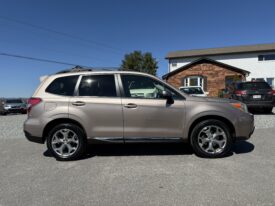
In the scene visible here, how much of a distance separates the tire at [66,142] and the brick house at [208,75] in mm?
Result: 20788

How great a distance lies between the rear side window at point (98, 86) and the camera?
4891mm

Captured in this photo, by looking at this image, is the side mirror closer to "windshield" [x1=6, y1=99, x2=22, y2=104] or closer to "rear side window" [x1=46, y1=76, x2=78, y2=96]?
"rear side window" [x1=46, y1=76, x2=78, y2=96]

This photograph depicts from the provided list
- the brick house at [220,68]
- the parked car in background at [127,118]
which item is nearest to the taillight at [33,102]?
the parked car in background at [127,118]

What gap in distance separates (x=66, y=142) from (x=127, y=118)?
138 centimetres

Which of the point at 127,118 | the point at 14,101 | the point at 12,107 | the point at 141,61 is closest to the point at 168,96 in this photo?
the point at 127,118

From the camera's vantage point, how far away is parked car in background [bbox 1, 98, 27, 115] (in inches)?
899

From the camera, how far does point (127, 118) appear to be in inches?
189

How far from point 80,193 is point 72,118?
5.98 ft

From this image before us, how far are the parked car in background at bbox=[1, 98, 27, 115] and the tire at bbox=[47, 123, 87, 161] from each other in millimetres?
20716

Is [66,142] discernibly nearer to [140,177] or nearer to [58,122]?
[58,122]

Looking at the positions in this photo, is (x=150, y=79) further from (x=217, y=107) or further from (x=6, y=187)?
(x=6, y=187)

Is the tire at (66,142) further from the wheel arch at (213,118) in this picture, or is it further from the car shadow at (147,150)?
the wheel arch at (213,118)

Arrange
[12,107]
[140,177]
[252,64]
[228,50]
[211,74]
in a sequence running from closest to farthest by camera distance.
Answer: [140,177] < [12,107] < [211,74] < [252,64] < [228,50]

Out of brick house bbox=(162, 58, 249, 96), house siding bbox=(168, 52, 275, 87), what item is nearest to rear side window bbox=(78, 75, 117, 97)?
brick house bbox=(162, 58, 249, 96)
